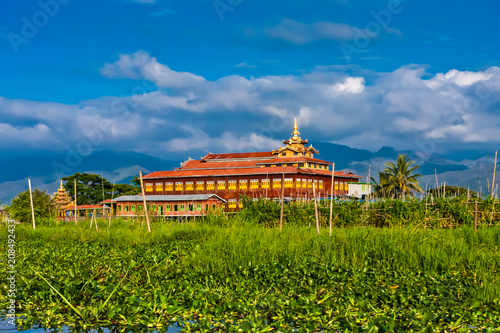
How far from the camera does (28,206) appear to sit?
41.8 metres

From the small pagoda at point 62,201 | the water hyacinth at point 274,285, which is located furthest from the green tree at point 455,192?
the small pagoda at point 62,201

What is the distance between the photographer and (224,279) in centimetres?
747

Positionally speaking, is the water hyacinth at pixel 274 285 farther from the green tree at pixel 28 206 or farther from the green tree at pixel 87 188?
the green tree at pixel 87 188

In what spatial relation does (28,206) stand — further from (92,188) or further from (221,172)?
(221,172)

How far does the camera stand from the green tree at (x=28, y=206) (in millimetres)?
40125

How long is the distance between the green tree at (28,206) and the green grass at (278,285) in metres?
31.8

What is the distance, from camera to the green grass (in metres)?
5.61

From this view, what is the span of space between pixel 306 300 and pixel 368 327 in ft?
3.75

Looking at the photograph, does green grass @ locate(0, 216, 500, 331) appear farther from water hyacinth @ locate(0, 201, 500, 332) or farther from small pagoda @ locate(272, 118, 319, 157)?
small pagoda @ locate(272, 118, 319, 157)

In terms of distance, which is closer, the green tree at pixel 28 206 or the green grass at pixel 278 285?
the green grass at pixel 278 285

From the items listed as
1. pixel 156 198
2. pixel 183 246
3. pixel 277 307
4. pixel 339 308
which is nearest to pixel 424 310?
pixel 339 308

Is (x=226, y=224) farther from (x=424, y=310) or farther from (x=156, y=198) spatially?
(x=156, y=198)

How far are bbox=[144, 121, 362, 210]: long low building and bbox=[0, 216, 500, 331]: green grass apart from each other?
2690cm

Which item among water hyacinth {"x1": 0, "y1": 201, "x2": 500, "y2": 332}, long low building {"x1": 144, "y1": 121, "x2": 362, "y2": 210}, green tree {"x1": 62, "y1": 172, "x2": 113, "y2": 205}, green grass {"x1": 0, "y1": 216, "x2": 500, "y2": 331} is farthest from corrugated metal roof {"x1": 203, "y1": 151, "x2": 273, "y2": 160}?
green grass {"x1": 0, "y1": 216, "x2": 500, "y2": 331}
